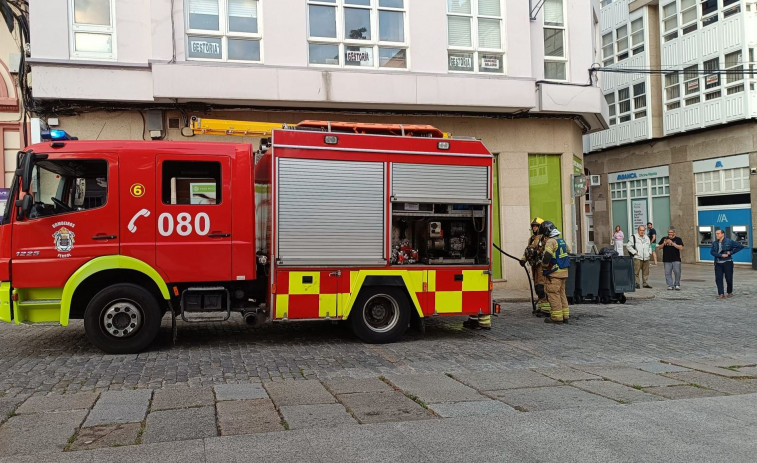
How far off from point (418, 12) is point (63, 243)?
407 inches

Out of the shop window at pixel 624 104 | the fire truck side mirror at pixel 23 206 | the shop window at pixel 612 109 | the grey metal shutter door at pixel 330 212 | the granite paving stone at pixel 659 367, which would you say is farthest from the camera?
the shop window at pixel 612 109

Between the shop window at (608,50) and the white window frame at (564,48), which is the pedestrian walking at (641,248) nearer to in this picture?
the white window frame at (564,48)

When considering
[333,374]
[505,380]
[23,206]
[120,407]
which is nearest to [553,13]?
[505,380]

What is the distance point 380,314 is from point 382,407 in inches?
135

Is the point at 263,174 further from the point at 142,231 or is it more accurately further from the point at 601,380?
the point at 601,380

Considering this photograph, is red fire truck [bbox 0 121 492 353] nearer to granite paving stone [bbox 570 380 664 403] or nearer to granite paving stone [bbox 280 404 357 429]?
granite paving stone [bbox 570 380 664 403]

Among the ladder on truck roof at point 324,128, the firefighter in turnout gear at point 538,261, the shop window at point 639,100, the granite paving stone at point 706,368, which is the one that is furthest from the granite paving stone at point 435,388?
the shop window at point 639,100

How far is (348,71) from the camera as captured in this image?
1445 cm

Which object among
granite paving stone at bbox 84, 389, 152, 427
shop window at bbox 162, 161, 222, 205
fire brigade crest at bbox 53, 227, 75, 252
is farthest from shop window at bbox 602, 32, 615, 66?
granite paving stone at bbox 84, 389, 152, 427

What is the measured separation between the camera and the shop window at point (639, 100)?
96.9ft

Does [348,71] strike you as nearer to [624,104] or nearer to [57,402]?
[57,402]

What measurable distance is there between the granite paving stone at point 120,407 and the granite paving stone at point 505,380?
3.07m

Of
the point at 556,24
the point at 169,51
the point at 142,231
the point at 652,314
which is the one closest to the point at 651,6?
the point at 556,24

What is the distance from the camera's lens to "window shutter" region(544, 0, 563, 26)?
1706cm
